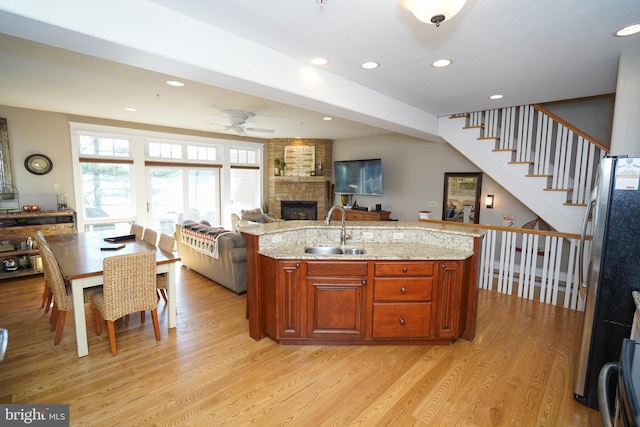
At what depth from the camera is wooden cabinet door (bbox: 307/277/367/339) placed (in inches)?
106

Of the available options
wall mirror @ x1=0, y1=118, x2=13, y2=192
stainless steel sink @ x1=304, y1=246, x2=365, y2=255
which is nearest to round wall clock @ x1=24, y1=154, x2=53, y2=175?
wall mirror @ x1=0, y1=118, x2=13, y2=192

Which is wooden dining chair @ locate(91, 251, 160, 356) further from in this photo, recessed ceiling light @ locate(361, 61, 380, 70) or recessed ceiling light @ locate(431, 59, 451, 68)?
recessed ceiling light @ locate(431, 59, 451, 68)

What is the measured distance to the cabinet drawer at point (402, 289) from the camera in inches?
106

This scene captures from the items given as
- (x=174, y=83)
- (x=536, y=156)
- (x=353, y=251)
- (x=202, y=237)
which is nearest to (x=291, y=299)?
(x=353, y=251)

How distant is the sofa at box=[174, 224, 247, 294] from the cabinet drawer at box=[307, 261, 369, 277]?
1.69m

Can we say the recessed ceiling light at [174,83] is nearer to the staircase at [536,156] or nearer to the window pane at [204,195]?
the window pane at [204,195]

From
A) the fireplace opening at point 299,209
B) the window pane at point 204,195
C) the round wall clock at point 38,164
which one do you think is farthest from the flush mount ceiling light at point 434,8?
the fireplace opening at point 299,209

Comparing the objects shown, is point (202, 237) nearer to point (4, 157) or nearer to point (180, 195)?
point (180, 195)

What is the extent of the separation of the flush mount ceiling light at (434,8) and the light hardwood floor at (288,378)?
2343 mm

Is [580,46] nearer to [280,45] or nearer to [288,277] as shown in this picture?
[280,45]

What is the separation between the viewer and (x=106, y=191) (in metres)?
5.78

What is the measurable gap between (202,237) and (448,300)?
3438 millimetres

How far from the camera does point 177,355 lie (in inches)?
105

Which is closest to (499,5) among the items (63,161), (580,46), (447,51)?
(447,51)
